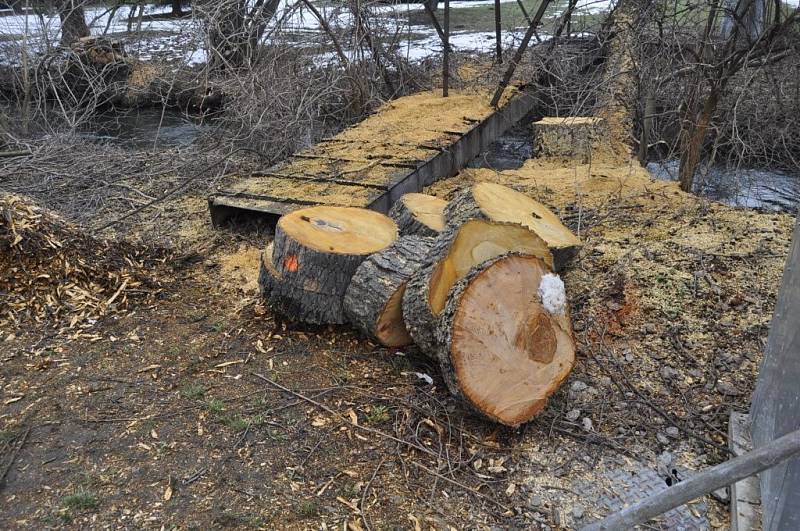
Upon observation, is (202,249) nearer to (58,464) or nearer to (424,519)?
(58,464)

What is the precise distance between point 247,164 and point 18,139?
10.6 feet

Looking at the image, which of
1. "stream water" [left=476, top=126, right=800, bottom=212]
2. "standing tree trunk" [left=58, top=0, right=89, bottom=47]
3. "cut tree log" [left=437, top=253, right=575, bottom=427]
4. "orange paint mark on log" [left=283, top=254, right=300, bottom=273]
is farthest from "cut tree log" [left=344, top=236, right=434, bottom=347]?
"standing tree trunk" [left=58, top=0, right=89, bottom=47]

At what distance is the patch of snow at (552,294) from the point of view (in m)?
3.64

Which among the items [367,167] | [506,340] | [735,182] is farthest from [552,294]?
[735,182]

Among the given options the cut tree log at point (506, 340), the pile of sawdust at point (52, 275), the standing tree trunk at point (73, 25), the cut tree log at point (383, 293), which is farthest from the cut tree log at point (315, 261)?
the standing tree trunk at point (73, 25)

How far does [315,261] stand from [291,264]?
6.7 inches

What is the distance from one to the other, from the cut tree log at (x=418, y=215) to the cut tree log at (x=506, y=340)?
1.39 meters

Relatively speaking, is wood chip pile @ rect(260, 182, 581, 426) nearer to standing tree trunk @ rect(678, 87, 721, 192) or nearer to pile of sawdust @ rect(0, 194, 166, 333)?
pile of sawdust @ rect(0, 194, 166, 333)

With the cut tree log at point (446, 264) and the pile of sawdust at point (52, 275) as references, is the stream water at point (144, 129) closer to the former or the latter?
the pile of sawdust at point (52, 275)

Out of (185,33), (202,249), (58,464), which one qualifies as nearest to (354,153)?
(202,249)

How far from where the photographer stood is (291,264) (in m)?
4.32

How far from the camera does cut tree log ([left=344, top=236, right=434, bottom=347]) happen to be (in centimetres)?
407

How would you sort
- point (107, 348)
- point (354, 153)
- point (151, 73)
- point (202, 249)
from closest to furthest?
point (107, 348)
point (202, 249)
point (354, 153)
point (151, 73)

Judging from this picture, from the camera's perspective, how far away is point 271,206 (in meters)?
5.81
